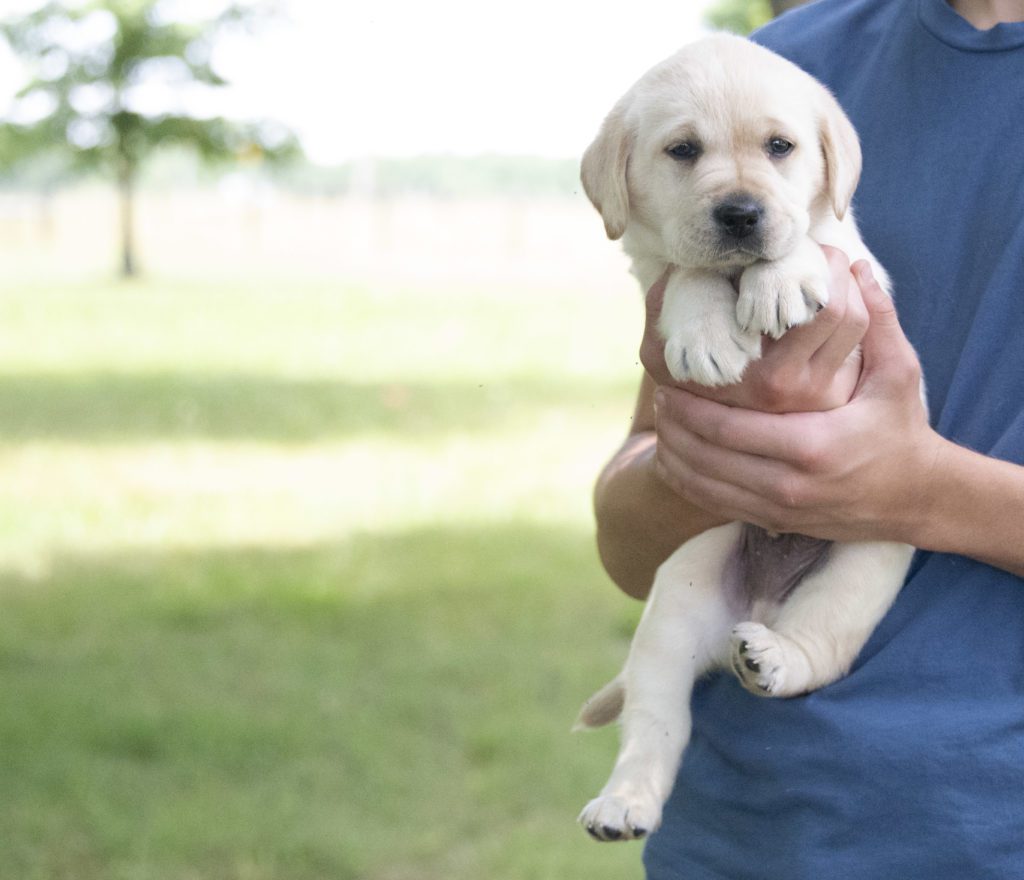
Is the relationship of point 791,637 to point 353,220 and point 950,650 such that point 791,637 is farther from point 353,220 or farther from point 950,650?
point 353,220

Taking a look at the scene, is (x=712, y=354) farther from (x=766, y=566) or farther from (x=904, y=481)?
(x=766, y=566)

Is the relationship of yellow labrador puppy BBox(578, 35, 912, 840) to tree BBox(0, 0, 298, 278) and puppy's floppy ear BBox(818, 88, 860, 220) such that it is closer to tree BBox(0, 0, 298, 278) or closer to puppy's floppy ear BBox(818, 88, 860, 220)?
puppy's floppy ear BBox(818, 88, 860, 220)

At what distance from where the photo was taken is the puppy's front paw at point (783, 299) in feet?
5.94

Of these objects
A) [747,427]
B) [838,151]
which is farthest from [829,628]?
[838,151]

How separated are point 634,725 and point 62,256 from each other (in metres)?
35.1

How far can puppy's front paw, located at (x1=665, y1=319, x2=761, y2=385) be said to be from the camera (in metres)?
1.83

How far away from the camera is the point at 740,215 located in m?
1.93

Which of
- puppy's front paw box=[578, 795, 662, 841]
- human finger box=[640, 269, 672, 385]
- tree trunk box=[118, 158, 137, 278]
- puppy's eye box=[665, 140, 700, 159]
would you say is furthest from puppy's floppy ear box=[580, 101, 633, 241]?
tree trunk box=[118, 158, 137, 278]

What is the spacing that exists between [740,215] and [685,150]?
0.92 feet

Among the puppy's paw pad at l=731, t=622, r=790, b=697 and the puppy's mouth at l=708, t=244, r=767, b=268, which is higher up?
the puppy's mouth at l=708, t=244, r=767, b=268

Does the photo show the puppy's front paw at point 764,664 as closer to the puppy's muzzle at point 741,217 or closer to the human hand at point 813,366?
the human hand at point 813,366

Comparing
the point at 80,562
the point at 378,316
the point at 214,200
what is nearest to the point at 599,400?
the point at 80,562

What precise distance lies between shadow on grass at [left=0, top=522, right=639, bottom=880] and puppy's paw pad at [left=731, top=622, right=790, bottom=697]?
107 inches

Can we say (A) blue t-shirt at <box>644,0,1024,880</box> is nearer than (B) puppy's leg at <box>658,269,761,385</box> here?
Yes
